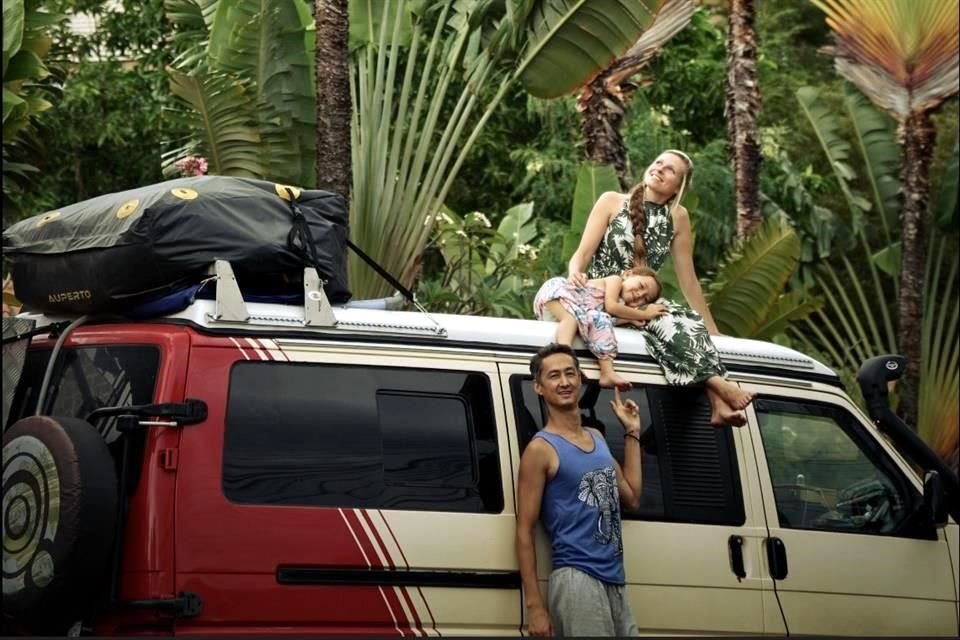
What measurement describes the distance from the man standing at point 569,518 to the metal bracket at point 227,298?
3.69ft

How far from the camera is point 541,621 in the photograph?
5930mm

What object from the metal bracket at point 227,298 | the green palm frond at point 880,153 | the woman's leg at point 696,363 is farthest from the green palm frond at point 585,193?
the green palm frond at point 880,153

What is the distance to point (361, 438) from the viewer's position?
5.79m

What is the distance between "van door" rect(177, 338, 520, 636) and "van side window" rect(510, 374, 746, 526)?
1.42 ft

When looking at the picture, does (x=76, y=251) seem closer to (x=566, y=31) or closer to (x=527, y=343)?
(x=527, y=343)

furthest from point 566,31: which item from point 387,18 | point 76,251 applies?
point 76,251

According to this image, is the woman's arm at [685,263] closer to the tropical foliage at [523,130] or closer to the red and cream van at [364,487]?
the red and cream van at [364,487]

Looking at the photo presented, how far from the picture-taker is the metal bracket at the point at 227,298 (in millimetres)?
5688

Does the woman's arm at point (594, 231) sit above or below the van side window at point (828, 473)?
above

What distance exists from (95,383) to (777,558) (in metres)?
2.85

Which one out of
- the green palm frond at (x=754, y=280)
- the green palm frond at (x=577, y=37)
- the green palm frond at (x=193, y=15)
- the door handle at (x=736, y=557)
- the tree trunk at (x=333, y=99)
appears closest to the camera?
the door handle at (x=736, y=557)

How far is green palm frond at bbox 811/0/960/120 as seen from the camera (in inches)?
634

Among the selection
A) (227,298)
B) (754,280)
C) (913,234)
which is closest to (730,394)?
(227,298)

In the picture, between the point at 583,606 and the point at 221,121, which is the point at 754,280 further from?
the point at 583,606
